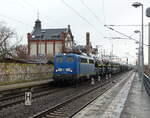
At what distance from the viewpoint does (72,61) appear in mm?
29094

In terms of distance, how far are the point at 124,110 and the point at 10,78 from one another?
17448mm

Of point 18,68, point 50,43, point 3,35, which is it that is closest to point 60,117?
point 18,68

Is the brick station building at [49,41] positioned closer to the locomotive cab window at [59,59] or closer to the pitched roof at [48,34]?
the pitched roof at [48,34]

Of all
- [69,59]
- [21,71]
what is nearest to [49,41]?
[21,71]

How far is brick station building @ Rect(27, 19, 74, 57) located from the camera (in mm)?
97250

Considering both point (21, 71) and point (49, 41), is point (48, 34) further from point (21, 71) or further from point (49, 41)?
point (21, 71)

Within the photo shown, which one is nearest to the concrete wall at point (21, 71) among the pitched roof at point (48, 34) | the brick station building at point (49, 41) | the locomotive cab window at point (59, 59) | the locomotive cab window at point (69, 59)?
the locomotive cab window at point (59, 59)

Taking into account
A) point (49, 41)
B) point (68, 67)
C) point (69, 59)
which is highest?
point (49, 41)

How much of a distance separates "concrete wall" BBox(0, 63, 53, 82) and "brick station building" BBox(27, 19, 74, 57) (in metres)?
54.8

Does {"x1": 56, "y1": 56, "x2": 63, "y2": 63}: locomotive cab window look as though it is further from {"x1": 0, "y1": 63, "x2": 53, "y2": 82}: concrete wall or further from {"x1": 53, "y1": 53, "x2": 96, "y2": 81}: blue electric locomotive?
{"x1": 0, "y1": 63, "x2": 53, "y2": 82}: concrete wall

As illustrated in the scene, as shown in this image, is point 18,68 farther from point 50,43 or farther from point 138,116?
point 50,43

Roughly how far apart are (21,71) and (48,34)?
2782 inches

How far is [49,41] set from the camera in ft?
325

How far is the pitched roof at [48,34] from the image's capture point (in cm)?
9999
